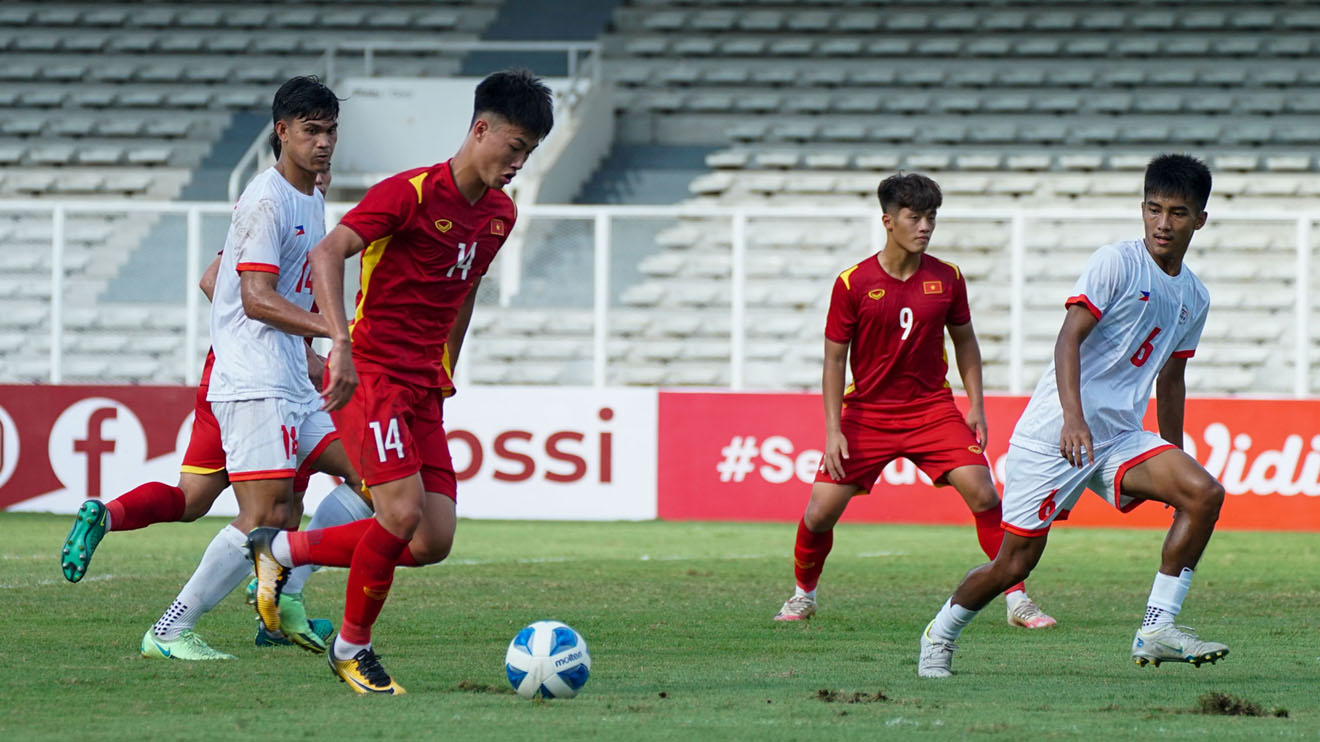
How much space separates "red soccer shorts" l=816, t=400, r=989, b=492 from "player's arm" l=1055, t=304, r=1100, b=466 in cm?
170

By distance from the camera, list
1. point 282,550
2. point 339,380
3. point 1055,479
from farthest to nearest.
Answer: point 1055,479 → point 282,550 → point 339,380

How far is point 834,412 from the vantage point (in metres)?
7.39

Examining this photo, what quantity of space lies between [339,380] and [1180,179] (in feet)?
9.50

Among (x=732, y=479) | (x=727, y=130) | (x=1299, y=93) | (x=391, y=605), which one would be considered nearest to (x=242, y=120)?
(x=727, y=130)

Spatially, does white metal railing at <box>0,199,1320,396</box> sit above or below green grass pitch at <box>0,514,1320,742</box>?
above

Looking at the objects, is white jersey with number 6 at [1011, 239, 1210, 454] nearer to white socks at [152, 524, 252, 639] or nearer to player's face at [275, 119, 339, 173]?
player's face at [275, 119, 339, 173]

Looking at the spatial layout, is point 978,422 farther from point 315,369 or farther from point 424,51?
point 424,51

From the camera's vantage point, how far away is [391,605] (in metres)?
7.77

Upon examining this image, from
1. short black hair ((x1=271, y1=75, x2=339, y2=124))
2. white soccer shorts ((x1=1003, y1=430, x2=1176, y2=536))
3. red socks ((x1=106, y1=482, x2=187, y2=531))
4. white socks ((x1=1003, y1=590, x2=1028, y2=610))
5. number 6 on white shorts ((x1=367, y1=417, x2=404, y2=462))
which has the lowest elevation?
white socks ((x1=1003, y1=590, x2=1028, y2=610))

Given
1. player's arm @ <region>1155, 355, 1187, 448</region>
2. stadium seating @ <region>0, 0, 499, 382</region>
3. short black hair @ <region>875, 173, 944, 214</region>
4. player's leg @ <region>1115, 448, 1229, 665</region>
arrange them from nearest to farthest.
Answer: player's leg @ <region>1115, 448, 1229, 665</region>
player's arm @ <region>1155, 355, 1187, 448</region>
short black hair @ <region>875, 173, 944, 214</region>
stadium seating @ <region>0, 0, 499, 382</region>

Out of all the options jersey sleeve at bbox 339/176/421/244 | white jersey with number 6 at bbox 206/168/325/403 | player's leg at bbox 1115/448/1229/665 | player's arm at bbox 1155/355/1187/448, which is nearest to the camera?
jersey sleeve at bbox 339/176/421/244

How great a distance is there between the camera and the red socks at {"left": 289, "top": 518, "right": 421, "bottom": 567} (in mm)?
5391

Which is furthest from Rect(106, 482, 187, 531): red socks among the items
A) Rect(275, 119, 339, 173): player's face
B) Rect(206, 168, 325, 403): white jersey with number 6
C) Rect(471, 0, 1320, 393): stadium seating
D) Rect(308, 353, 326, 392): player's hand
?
Rect(471, 0, 1320, 393): stadium seating

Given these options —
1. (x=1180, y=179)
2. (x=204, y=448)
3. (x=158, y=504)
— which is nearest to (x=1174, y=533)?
(x=1180, y=179)
